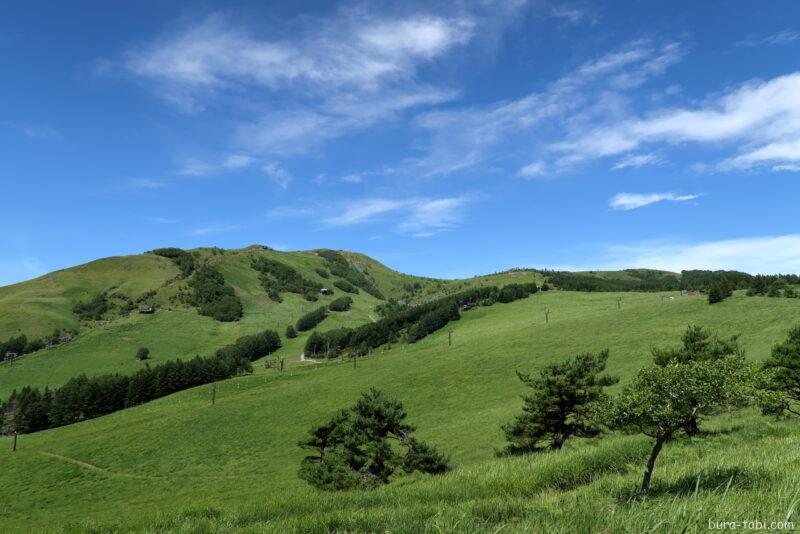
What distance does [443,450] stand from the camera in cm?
5078

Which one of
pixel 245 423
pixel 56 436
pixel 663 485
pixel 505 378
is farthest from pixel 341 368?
pixel 663 485

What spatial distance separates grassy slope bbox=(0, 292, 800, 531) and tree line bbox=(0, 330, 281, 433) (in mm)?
15499

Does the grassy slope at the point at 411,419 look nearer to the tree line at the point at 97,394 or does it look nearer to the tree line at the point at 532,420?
the tree line at the point at 532,420

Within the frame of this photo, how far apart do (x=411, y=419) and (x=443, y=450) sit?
74.7 feet

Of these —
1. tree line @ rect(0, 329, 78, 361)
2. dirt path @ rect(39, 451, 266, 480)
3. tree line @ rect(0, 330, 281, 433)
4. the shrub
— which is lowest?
dirt path @ rect(39, 451, 266, 480)

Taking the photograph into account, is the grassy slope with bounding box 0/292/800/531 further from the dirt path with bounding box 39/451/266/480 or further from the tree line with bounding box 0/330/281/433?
the tree line with bounding box 0/330/281/433

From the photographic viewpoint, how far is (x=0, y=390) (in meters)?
137

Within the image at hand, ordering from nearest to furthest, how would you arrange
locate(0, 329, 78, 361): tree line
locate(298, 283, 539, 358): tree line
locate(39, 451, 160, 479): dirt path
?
locate(39, 451, 160, 479): dirt path < locate(298, 283, 539, 358): tree line < locate(0, 329, 78, 361): tree line

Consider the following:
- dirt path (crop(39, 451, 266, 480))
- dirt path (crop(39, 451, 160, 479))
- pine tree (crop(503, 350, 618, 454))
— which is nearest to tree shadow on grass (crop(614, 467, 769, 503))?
pine tree (crop(503, 350, 618, 454))

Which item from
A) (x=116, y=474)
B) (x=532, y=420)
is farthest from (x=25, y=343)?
(x=532, y=420)

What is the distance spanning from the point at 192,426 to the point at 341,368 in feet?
131

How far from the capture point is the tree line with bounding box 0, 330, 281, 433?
117125mm

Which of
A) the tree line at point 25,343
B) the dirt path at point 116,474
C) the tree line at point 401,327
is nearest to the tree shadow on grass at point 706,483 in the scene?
the dirt path at point 116,474

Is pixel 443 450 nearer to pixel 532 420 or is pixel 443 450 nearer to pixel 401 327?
pixel 532 420
